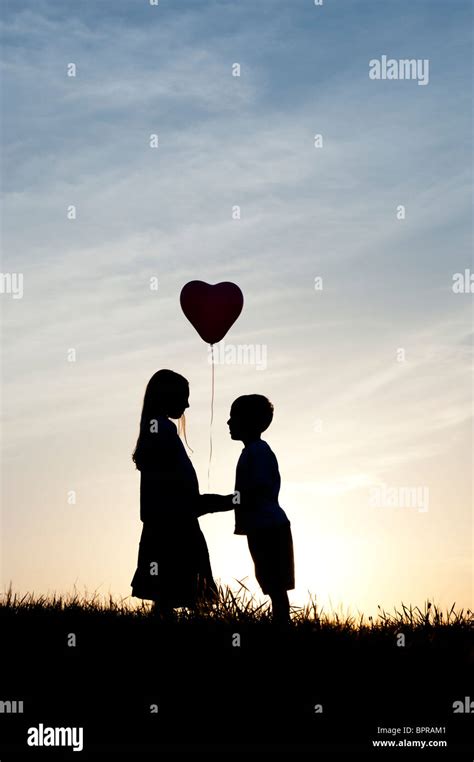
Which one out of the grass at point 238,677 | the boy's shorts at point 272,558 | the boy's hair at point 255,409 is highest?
the boy's hair at point 255,409

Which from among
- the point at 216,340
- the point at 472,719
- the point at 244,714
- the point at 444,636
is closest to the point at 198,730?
the point at 244,714

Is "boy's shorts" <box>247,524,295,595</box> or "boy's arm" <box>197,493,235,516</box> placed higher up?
"boy's arm" <box>197,493,235,516</box>

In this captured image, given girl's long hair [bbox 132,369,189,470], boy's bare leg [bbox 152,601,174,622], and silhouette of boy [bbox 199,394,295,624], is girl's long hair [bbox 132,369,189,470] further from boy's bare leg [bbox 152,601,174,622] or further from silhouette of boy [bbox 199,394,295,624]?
boy's bare leg [bbox 152,601,174,622]

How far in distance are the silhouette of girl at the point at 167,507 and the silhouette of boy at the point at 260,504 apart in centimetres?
24

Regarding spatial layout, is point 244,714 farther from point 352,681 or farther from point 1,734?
point 1,734

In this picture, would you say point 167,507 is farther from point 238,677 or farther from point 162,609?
point 238,677

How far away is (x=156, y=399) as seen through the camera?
7.61 metres

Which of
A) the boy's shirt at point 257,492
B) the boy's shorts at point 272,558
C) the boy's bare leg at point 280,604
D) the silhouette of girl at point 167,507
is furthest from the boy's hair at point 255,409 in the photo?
the boy's bare leg at point 280,604

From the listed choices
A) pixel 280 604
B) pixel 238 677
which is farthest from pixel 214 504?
pixel 238 677

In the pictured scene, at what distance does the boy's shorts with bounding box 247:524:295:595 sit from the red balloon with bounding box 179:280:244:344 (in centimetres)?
232

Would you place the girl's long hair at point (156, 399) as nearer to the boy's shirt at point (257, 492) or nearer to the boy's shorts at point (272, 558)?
the boy's shirt at point (257, 492)

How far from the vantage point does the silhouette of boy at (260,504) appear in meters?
7.63

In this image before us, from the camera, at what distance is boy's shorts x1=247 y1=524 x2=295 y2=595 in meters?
7.61

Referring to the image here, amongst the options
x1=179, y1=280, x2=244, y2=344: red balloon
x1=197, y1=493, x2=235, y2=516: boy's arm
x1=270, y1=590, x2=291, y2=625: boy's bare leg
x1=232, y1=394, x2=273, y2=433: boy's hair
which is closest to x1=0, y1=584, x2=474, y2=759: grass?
x1=270, y1=590, x2=291, y2=625: boy's bare leg
